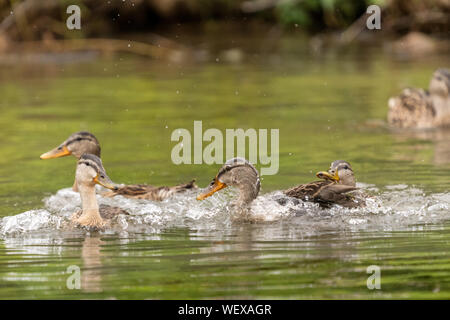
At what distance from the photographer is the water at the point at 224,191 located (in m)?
Answer: 5.92

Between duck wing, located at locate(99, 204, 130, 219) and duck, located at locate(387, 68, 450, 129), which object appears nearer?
duck wing, located at locate(99, 204, 130, 219)

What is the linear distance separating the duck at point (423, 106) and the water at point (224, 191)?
0.29 m

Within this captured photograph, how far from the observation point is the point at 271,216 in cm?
777

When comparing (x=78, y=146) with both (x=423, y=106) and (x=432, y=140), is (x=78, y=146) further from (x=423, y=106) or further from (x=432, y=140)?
(x=423, y=106)

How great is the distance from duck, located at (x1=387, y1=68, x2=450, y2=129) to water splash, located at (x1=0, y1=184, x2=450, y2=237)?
4085mm

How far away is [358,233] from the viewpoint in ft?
23.2

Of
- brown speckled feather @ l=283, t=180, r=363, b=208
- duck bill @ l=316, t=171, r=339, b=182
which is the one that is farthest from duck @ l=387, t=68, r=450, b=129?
brown speckled feather @ l=283, t=180, r=363, b=208

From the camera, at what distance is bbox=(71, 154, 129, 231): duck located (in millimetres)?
7777

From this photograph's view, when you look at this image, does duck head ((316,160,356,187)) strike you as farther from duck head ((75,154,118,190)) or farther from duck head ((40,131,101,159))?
duck head ((40,131,101,159))

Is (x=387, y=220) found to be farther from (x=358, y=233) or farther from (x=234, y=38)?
(x=234, y=38)

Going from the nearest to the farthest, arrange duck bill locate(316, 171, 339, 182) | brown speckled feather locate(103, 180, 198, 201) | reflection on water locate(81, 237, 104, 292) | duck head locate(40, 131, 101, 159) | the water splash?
reflection on water locate(81, 237, 104, 292), the water splash, duck bill locate(316, 171, 339, 182), brown speckled feather locate(103, 180, 198, 201), duck head locate(40, 131, 101, 159)
